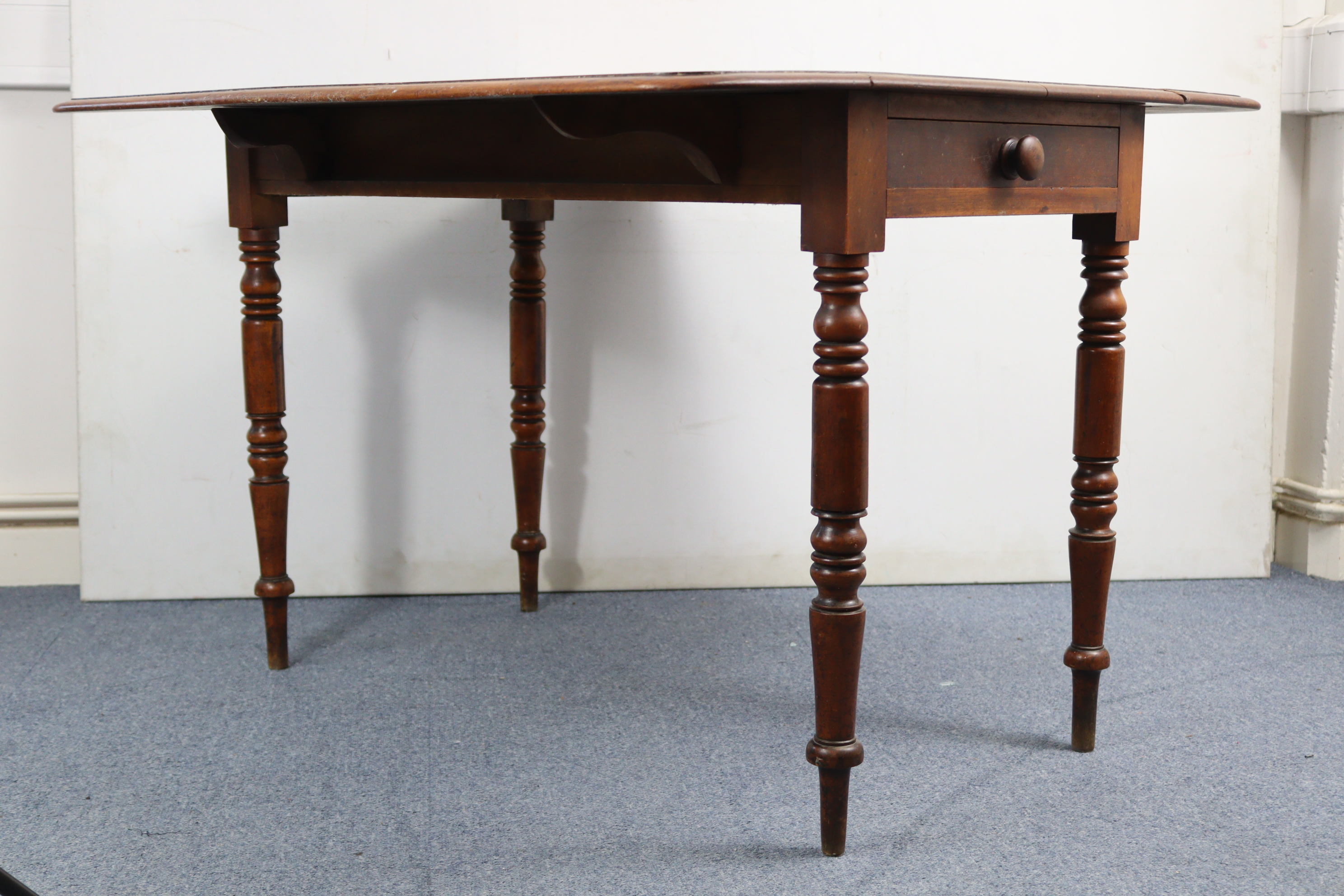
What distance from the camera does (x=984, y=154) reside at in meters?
1.26

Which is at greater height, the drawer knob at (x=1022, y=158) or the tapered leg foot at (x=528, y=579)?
the drawer knob at (x=1022, y=158)

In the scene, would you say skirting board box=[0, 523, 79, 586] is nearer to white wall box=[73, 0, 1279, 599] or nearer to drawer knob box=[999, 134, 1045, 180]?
white wall box=[73, 0, 1279, 599]

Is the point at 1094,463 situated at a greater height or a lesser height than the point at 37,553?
greater

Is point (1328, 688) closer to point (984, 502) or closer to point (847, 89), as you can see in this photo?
point (984, 502)

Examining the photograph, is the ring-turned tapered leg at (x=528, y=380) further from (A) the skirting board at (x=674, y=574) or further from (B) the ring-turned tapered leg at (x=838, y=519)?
(B) the ring-turned tapered leg at (x=838, y=519)

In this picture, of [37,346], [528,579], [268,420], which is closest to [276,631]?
[268,420]

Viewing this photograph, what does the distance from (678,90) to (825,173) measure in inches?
7.1

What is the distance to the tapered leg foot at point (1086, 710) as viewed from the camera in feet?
4.96

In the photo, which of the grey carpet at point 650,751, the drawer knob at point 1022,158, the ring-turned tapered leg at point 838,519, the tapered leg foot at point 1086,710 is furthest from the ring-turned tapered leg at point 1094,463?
the ring-turned tapered leg at point 838,519

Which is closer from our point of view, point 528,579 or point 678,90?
point 678,90

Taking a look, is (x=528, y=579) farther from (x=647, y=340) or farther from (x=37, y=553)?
(x=37, y=553)

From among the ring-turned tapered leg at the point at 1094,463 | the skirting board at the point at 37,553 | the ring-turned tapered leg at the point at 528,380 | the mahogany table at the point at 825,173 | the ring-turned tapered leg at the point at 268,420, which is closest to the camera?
the mahogany table at the point at 825,173

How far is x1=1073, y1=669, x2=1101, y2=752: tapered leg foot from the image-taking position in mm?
1511

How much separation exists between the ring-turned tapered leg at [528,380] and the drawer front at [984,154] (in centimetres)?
96
